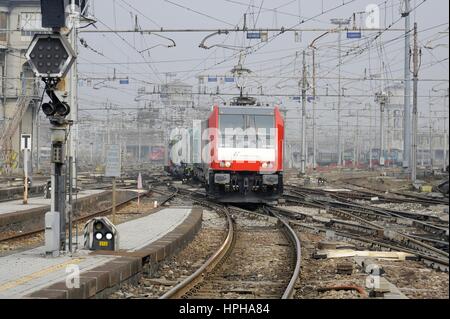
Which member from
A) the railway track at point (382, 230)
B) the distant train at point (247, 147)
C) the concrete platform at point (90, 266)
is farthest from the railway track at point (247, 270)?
the distant train at point (247, 147)

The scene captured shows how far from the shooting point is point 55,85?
10.5 metres

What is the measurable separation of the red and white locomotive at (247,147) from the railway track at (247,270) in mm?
5578

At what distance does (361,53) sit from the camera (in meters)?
32.9

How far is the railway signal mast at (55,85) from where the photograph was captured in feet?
33.4

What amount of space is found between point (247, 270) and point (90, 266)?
2.97 m

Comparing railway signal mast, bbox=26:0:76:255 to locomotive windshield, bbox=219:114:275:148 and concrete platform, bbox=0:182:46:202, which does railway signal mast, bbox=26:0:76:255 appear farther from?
concrete platform, bbox=0:182:46:202

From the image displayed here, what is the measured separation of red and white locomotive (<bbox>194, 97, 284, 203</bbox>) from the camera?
22.9 meters

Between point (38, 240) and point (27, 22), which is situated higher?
point (27, 22)

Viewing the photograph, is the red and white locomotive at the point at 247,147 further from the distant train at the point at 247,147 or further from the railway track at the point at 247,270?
the railway track at the point at 247,270

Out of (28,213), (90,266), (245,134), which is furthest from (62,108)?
(245,134)
